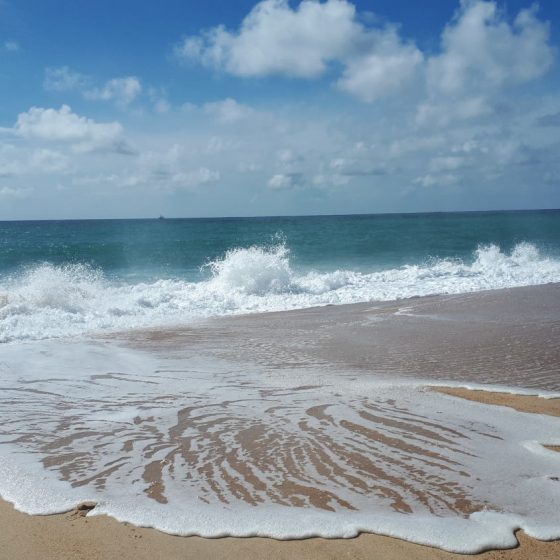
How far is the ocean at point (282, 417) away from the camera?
3992 mm

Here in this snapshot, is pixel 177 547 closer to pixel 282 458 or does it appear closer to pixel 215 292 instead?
pixel 282 458

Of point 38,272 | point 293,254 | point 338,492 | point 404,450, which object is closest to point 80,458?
point 338,492

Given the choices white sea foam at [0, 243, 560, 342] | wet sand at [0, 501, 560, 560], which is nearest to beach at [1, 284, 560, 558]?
wet sand at [0, 501, 560, 560]

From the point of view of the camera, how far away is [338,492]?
Answer: 13.9 ft

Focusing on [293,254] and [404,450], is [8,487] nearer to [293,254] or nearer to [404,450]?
[404,450]

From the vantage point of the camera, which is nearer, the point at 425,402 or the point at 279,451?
the point at 279,451

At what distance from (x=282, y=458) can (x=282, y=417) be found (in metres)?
1.16

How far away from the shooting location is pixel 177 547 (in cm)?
357

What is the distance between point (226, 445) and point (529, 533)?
2.56 meters

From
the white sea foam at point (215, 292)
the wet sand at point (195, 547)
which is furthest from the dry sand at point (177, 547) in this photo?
the white sea foam at point (215, 292)

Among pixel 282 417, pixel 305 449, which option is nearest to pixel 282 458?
pixel 305 449

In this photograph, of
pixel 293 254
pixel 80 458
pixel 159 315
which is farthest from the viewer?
pixel 293 254

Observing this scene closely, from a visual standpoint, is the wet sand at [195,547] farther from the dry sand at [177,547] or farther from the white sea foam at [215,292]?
the white sea foam at [215,292]

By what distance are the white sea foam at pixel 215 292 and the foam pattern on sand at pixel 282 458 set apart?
5.40 metres
